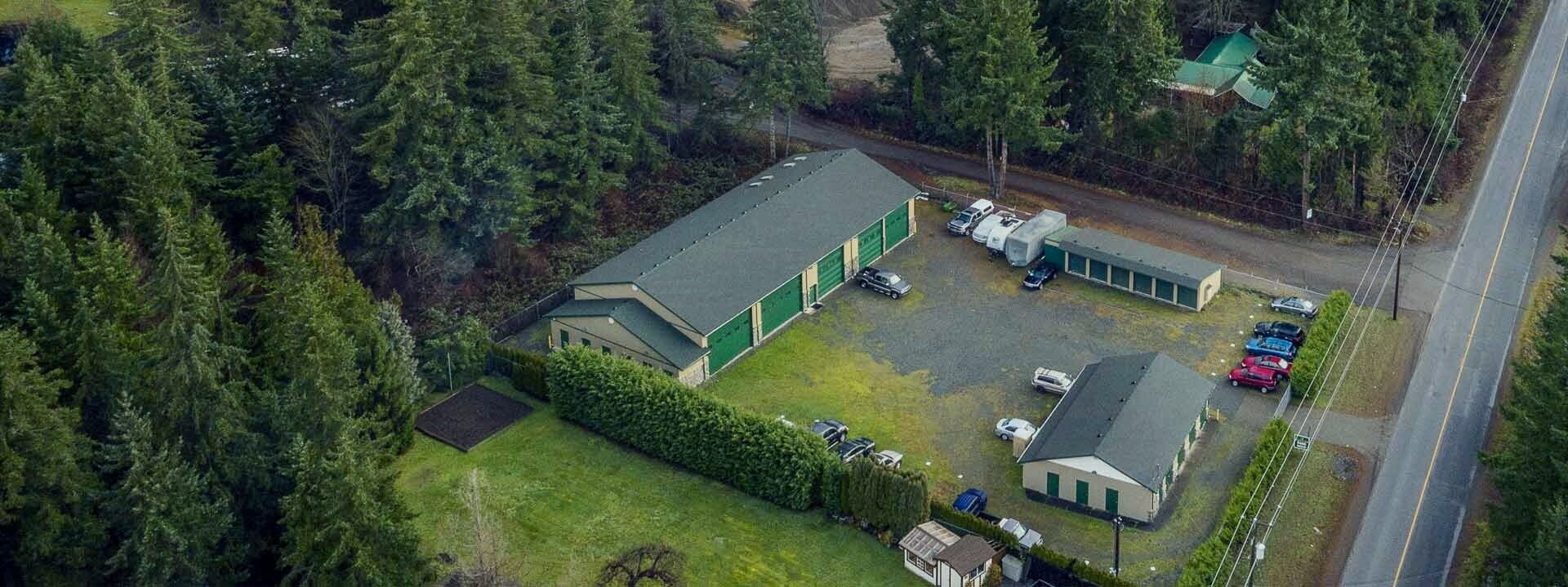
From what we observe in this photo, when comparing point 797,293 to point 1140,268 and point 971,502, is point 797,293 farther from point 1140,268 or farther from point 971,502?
point 971,502

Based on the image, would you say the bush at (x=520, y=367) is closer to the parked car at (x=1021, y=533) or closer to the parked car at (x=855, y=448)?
the parked car at (x=855, y=448)

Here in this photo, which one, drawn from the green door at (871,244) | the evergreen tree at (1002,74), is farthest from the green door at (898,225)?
the evergreen tree at (1002,74)

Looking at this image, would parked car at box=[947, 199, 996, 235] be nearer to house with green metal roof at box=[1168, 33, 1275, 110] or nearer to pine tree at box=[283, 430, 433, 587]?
house with green metal roof at box=[1168, 33, 1275, 110]

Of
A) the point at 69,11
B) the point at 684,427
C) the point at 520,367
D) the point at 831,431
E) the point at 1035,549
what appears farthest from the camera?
the point at 69,11

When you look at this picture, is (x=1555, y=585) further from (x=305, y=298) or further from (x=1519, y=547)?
(x=305, y=298)

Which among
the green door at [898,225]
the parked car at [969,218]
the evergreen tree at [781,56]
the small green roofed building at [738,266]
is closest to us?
the small green roofed building at [738,266]

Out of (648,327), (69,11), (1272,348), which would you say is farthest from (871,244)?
(69,11)

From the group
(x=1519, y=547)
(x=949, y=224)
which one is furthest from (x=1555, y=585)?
(x=949, y=224)
